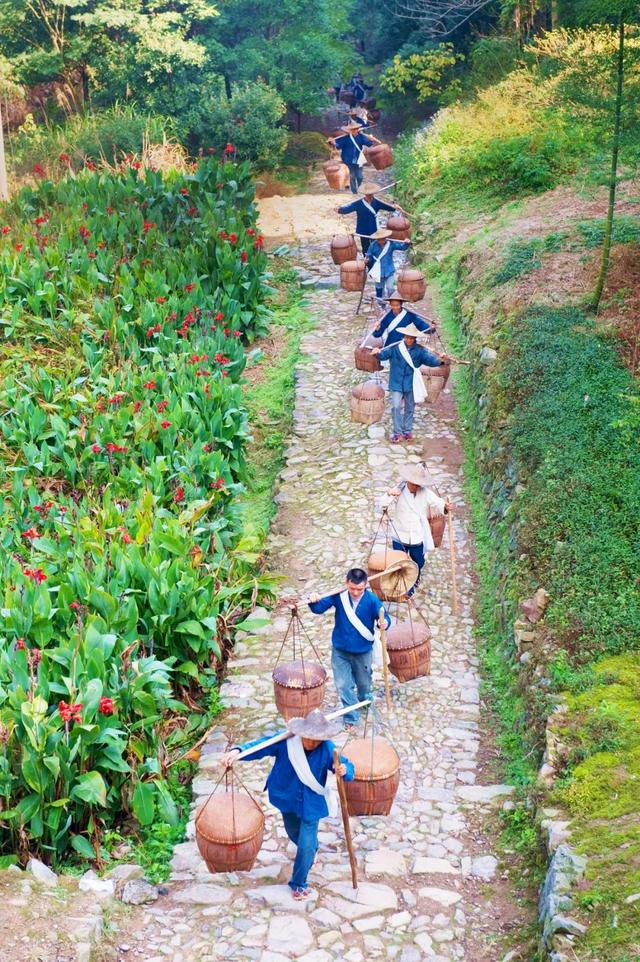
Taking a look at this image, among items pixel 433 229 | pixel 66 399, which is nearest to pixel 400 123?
pixel 433 229

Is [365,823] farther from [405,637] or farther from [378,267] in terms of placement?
[378,267]

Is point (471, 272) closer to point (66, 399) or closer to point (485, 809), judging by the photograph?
point (66, 399)

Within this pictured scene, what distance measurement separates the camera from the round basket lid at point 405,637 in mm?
8672

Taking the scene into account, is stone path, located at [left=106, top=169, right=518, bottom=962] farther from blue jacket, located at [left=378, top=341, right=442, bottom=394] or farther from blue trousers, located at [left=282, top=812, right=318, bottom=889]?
blue jacket, located at [left=378, top=341, right=442, bottom=394]

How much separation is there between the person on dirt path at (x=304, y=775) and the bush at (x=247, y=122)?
59.9 feet

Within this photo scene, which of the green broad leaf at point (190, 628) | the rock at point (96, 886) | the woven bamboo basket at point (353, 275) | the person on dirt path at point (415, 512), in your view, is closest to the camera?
the rock at point (96, 886)

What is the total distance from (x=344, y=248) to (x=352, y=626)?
9336 millimetres

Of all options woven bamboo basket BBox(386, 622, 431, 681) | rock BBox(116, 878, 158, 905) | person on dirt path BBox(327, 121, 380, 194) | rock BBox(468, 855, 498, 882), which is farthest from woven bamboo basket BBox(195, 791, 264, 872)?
person on dirt path BBox(327, 121, 380, 194)

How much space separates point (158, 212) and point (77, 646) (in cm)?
1084

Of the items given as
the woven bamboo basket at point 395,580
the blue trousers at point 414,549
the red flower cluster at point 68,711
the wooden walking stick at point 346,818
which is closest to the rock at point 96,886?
the red flower cluster at point 68,711

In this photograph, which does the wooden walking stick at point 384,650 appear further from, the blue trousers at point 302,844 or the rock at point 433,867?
the blue trousers at point 302,844

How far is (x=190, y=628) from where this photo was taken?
9.20m

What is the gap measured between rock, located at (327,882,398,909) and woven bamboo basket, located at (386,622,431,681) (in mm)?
2045

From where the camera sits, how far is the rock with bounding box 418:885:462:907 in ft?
22.8
